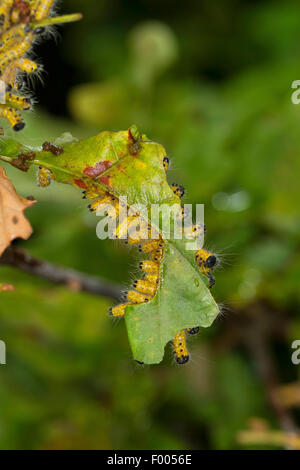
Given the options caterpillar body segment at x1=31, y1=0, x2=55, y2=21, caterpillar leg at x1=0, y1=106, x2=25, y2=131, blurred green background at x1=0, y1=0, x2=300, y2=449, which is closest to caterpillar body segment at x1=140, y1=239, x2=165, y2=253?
caterpillar leg at x1=0, y1=106, x2=25, y2=131

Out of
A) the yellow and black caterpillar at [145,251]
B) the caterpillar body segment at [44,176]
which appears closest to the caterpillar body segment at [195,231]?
the yellow and black caterpillar at [145,251]

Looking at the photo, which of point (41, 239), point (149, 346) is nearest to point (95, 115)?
point (41, 239)

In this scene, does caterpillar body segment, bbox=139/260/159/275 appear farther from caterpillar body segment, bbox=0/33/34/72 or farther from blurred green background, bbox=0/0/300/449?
blurred green background, bbox=0/0/300/449

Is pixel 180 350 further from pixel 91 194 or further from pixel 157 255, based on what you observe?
pixel 91 194

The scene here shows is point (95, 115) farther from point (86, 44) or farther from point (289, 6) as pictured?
point (289, 6)

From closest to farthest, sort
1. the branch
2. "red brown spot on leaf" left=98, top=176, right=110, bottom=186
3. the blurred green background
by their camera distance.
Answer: "red brown spot on leaf" left=98, top=176, right=110, bottom=186 < the branch < the blurred green background

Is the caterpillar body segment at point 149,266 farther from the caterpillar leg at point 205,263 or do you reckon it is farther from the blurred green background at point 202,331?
the blurred green background at point 202,331

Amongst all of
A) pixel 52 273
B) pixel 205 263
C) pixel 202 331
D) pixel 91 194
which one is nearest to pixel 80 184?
pixel 91 194
